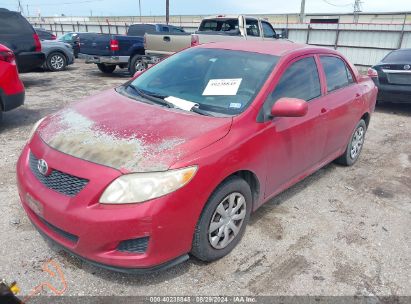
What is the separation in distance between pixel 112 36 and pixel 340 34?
11382 millimetres

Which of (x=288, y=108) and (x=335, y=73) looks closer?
(x=288, y=108)

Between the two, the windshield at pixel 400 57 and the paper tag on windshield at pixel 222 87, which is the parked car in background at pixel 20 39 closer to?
the paper tag on windshield at pixel 222 87

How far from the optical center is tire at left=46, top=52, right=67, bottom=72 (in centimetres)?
1291

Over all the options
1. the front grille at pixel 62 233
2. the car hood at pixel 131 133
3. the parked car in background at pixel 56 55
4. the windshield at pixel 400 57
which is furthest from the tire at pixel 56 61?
the front grille at pixel 62 233

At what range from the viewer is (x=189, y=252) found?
2.65 meters

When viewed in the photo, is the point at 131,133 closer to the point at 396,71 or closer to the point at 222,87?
the point at 222,87

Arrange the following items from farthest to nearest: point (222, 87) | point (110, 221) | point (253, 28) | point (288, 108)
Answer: point (253, 28) → point (222, 87) → point (288, 108) → point (110, 221)

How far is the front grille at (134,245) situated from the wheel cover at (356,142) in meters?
3.62

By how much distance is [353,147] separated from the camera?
498 centimetres

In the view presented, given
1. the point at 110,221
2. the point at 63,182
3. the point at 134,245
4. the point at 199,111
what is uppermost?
the point at 199,111

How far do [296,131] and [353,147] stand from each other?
2.00 meters

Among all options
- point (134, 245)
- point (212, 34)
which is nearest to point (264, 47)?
point (134, 245)

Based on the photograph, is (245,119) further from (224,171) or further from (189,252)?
(189,252)

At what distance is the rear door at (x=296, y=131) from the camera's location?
3172mm
